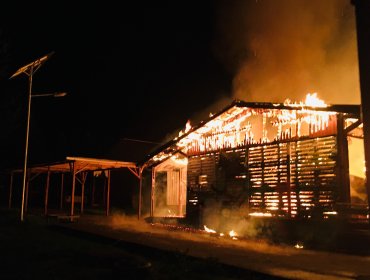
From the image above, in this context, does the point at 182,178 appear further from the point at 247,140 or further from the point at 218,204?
the point at 247,140

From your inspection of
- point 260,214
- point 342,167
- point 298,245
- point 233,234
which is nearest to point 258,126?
point 260,214

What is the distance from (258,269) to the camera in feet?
26.3

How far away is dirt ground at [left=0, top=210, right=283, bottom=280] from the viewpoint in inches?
317

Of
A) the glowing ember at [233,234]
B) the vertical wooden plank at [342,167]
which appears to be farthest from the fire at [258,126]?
the glowing ember at [233,234]

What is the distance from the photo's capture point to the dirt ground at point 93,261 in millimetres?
8047

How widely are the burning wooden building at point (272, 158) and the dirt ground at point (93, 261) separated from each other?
4.70 meters

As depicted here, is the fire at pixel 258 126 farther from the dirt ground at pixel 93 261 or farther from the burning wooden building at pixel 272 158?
the dirt ground at pixel 93 261

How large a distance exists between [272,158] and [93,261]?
7.32 meters

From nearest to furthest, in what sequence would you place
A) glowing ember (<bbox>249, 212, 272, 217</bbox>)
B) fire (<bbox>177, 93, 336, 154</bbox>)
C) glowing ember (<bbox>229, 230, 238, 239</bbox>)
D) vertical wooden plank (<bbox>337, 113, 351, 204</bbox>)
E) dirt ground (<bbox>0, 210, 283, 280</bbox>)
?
dirt ground (<bbox>0, 210, 283, 280</bbox>), vertical wooden plank (<bbox>337, 113, 351, 204</bbox>), fire (<bbox>177, 93, 336, 154</bbox>), glowing ember (<bbox>249, 212, 272, 217</bbox>), glowing ember (<bbox>229, 230, 238, 239</bbox>)

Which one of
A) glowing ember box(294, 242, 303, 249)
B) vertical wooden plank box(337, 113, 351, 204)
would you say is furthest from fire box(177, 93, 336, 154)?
glowing ember box(294, 242, 303, 249)

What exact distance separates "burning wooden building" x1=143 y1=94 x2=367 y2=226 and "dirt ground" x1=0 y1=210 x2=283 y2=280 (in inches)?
185

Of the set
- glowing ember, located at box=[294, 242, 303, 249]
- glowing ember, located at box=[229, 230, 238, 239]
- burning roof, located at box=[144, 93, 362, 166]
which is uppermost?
burning roof, located at box=[144, 93, 362, 166]

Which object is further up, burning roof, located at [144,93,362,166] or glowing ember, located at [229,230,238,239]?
burning roof, located at [144,93,362,166]

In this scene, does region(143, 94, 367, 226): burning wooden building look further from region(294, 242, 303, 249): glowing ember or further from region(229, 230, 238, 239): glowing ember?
region(294, 242, 303, 249): glowing ember
